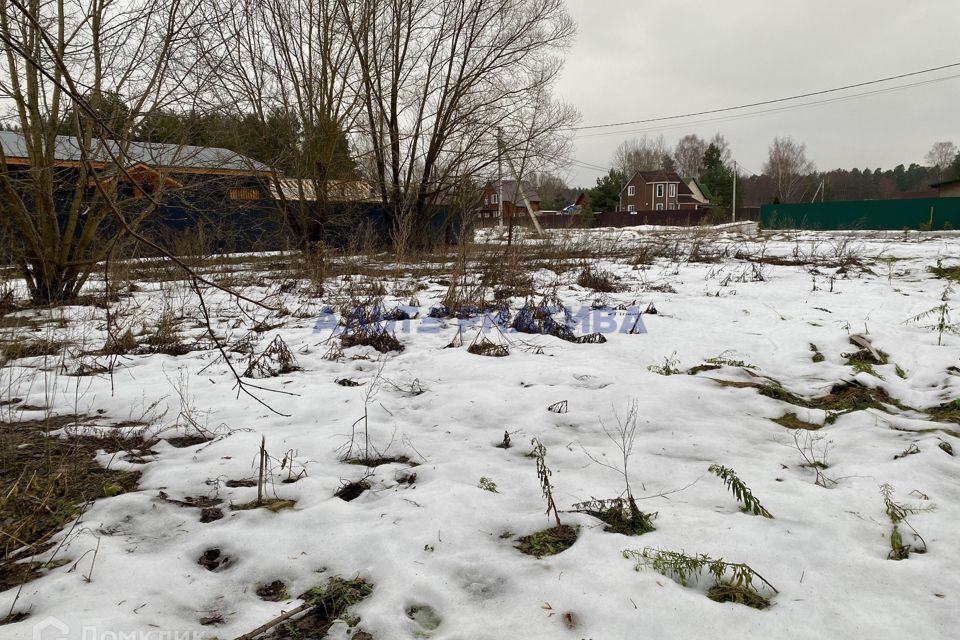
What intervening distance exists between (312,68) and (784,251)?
12169 millimetres

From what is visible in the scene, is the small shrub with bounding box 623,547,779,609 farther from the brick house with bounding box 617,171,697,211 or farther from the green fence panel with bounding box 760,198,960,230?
the brick house with bounding box 617,171,697,211

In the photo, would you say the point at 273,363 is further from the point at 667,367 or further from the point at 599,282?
the point at 599,282

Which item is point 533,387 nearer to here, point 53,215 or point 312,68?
point 53,215

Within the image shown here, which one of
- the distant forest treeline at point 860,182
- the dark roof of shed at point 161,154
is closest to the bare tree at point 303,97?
the dark roof of shed at point 161,154

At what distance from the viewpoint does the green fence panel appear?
24500 millimetres

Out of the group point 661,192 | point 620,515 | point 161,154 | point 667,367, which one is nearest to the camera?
point 620,515

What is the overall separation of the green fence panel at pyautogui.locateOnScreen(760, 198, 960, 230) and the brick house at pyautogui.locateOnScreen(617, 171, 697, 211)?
102 ft

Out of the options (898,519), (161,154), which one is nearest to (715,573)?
(898,519)

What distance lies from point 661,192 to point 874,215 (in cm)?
3376

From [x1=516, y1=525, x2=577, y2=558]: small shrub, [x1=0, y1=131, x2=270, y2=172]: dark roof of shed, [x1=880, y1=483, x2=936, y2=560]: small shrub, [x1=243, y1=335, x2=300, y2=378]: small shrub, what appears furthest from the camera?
[x1=0, y1=131, x2=270, y2=172]: dark roof of shed

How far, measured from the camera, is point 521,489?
2.34 meters

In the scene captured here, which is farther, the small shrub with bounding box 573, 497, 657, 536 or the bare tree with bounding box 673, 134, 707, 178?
the bare tree with bounding box 673, 134, 707, 178

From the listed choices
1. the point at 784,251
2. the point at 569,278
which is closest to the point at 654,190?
the point at 784,251

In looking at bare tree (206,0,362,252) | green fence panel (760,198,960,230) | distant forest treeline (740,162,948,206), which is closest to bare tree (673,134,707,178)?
distant forest treeline (740,162,948,206)
